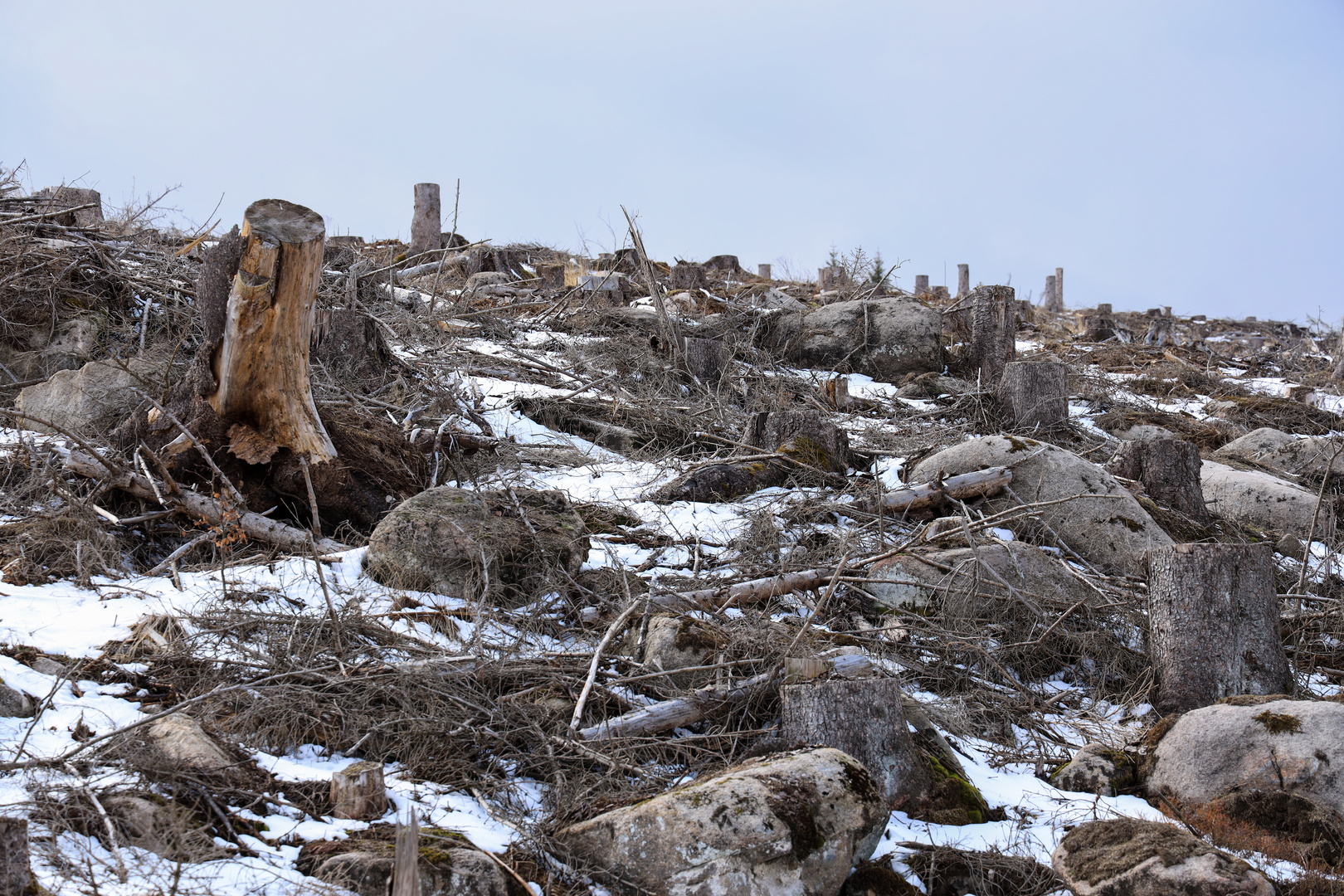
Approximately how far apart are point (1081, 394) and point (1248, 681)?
6.99 meters

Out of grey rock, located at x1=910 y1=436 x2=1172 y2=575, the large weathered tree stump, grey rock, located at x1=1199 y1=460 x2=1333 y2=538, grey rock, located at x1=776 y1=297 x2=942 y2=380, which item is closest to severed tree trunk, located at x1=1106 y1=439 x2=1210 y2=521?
grey rock, located at x1=1199 y1=460 x2=1333 y2=538

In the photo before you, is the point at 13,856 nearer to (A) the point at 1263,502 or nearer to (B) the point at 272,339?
(B) the point at 272,339

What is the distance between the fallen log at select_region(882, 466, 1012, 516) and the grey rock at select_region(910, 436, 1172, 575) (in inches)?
3.9

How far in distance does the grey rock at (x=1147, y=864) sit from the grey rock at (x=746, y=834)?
0.63 metres

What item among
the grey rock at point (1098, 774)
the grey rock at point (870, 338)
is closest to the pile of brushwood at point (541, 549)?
the grey rock at point (1098, 774)

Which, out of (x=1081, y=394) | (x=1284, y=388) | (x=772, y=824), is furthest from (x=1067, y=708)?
(x=1284, y=388)

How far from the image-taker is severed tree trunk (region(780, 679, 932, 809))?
141 inches

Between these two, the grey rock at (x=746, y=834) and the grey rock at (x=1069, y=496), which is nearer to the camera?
the grey rock at (x=746, y=834)

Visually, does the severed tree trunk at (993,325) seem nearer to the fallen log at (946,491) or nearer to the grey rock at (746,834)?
the fallen log at (946,491)

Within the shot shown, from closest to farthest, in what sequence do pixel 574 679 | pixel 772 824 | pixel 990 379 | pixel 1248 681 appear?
pixel 772 824 < pixel 574 679 < pixel 1248 681 < pixel 990 379

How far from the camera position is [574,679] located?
4.01 meters

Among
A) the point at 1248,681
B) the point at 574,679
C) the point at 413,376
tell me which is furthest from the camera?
the point at 413,376

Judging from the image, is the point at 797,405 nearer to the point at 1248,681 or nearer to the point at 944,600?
the point at 944,600

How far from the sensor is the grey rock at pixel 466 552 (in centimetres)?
496
